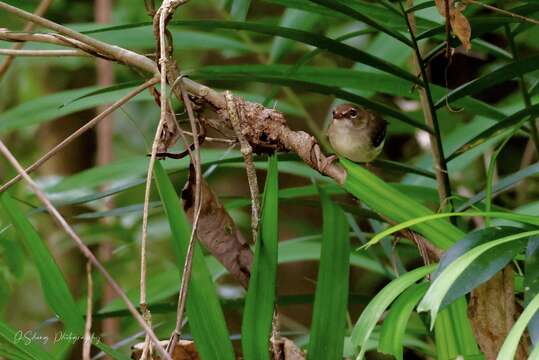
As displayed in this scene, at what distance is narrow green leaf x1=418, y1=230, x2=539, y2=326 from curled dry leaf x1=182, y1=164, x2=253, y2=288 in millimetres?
394

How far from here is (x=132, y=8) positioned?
3.86m

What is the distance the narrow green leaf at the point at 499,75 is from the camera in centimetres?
146

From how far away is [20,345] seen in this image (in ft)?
3.88

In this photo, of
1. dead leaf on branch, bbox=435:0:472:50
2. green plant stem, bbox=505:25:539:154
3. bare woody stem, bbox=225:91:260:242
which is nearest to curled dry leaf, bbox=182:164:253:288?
bare woody stem, bbox=225:91:260:242

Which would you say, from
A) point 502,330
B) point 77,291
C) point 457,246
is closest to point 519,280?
point 502,330

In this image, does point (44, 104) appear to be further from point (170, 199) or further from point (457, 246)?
point (457, 246)

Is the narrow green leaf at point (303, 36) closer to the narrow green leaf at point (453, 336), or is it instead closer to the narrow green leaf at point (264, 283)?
the narrow green leaf at point (264, 283)

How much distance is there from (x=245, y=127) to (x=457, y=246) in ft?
1.21

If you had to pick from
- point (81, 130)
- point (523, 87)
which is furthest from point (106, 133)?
point (81, 130)

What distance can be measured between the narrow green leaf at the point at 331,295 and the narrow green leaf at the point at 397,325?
12 cm

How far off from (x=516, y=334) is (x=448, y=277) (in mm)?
87

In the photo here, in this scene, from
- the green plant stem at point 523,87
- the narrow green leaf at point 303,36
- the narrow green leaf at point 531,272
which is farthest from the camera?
the green plant stem at point 523,87

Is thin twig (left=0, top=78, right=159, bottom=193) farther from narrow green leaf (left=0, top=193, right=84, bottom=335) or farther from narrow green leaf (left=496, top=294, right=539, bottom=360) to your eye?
narrow green leaf (left=496, top=294, right=539, bottom=360)

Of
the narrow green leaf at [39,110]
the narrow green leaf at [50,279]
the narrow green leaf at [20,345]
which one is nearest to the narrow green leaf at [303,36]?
the narrow green leaf at [50,279]
